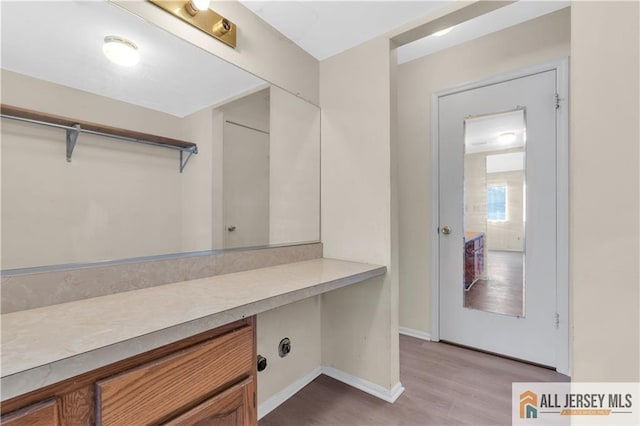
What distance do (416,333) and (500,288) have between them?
0.80m

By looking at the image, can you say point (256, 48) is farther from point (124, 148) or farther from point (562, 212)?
point (562, 212)

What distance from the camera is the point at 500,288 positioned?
2.24 meters

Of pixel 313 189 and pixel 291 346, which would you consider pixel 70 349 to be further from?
pixel 313 189

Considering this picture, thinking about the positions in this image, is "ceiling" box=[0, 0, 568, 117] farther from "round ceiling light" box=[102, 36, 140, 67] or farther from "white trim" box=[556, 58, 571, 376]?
"white trim" box=[556, 58, 571, 376]

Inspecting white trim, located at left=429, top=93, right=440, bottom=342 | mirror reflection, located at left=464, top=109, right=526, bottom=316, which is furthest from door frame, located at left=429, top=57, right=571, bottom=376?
white trim, located at left=429, top=93, right=440, bottom=342

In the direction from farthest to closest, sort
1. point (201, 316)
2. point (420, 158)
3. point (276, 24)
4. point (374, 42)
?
point (420, 158), point (374, 42), point (276, 24), point (201, 316)

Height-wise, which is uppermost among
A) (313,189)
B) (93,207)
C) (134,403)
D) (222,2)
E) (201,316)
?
(222,2)

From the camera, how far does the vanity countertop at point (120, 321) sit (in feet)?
1.85

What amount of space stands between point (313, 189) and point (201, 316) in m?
1.29

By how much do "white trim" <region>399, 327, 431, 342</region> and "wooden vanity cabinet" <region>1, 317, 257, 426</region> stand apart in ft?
6.39

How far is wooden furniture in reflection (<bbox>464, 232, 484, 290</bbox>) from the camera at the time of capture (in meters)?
2.32

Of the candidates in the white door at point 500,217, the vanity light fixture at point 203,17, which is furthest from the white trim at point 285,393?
the vanity light fixture at point 203,17

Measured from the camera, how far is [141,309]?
0.87 m

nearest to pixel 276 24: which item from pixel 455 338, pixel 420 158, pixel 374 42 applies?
pixel 374 42
